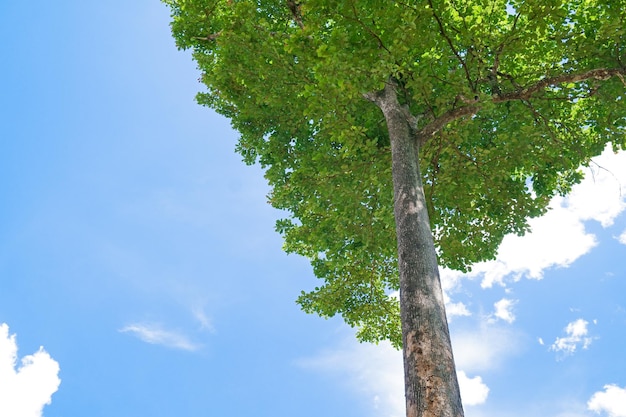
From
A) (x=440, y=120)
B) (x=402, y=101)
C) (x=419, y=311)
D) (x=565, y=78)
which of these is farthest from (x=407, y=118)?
(x=419, y=311)

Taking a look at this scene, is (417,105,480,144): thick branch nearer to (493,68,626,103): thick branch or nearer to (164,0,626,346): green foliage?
(164,0,626,346): green foliage

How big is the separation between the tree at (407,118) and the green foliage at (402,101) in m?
0.04

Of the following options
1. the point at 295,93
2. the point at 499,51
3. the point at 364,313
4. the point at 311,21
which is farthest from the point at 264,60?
the point at 364,313

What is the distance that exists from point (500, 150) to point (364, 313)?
6.09m

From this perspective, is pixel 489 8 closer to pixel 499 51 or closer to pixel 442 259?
pixel 499 51

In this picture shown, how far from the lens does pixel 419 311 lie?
18.6 ft

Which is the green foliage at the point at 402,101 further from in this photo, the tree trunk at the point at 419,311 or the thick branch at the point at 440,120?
the tree trunk at the point at 419,311

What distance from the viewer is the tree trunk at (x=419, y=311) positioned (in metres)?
4.88

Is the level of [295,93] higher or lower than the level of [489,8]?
lower

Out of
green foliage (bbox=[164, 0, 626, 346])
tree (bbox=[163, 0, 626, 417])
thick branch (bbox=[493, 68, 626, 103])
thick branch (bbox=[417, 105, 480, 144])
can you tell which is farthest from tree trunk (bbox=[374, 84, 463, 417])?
thick branch (bbox=[493, 68, 626, 103])

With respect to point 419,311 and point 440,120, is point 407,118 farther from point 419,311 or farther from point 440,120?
point 419,311

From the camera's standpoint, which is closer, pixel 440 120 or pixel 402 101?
pixel 440 120

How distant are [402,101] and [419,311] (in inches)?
234

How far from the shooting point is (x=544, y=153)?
36.2 feet
